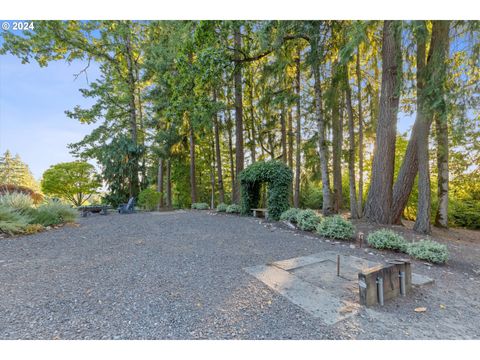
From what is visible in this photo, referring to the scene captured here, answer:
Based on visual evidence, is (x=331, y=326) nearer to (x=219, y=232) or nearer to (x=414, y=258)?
(x=414, y=258)

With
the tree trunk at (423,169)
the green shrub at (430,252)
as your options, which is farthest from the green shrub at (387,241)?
the tree trunk at (423,169)

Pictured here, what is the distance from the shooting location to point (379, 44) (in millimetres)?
6836

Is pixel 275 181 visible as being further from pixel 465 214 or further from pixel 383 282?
pixel 465 214

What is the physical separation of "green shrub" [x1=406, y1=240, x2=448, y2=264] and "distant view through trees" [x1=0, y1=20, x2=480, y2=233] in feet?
6.91

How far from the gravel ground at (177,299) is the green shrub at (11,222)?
1.39 ft

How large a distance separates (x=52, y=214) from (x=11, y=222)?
0.94 meters

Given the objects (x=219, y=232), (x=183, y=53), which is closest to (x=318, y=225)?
Result: (x=219, y=232)

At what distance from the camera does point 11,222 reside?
416 centimetres

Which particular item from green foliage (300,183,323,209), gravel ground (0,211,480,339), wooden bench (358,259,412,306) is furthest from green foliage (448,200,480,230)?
wooden bench (358,259,412,306)

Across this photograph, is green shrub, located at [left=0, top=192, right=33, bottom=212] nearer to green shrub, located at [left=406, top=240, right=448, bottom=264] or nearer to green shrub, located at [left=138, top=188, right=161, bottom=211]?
green shrub, located at [left=138, top=188, right=161, bottom=211]

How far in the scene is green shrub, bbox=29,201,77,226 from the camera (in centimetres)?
489

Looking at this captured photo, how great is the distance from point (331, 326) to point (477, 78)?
17.6ft

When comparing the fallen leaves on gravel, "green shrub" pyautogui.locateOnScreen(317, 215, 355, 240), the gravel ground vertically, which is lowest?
the fallen leaves on gravel

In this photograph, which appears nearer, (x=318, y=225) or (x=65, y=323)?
(x=65, y=323)
